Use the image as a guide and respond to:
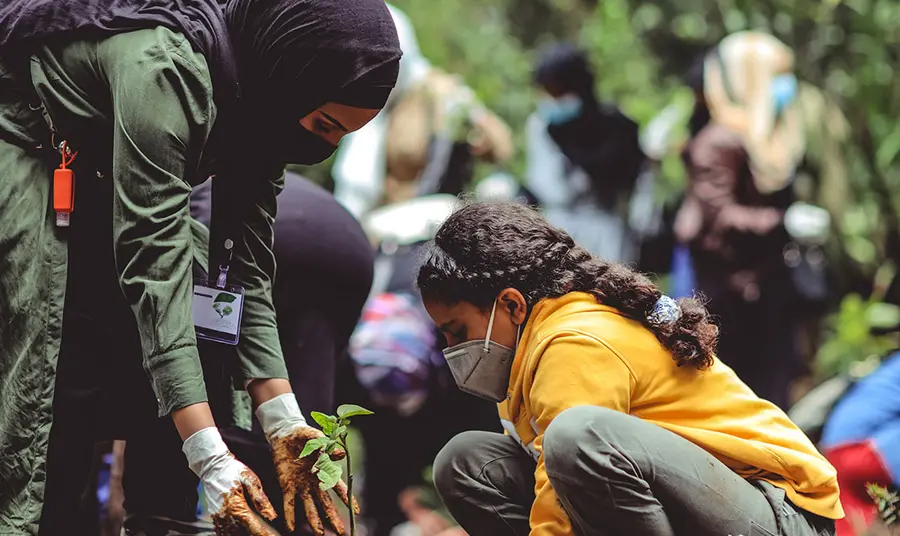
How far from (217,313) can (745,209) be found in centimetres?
329

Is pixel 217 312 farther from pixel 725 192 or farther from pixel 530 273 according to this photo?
pixel 725 192

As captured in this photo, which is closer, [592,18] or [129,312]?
[129,312]

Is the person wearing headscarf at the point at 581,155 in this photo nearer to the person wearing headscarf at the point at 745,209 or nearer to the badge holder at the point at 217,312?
the person wearing headscarf at the point at 745,209

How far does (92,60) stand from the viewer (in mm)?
2248

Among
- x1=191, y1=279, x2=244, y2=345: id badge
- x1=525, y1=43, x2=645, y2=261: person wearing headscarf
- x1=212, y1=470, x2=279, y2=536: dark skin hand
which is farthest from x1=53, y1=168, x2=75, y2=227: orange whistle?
x1=525, y1=43, x2=645, y2=261: person wearing headscarf

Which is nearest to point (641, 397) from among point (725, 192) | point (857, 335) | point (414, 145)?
point (725, 192)

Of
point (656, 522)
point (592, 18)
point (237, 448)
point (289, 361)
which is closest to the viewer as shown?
point (656, 522)

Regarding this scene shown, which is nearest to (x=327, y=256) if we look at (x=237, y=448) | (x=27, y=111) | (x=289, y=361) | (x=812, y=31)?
(x=289, y=361)

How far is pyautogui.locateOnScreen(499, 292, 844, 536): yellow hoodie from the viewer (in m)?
2.42

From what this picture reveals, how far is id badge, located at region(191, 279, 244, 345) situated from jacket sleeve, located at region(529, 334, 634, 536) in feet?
2.07

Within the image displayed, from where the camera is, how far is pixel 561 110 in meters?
5.86

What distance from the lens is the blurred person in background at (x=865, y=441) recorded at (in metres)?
3.66

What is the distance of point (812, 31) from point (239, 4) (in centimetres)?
627

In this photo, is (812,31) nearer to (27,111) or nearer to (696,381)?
(696,381)
